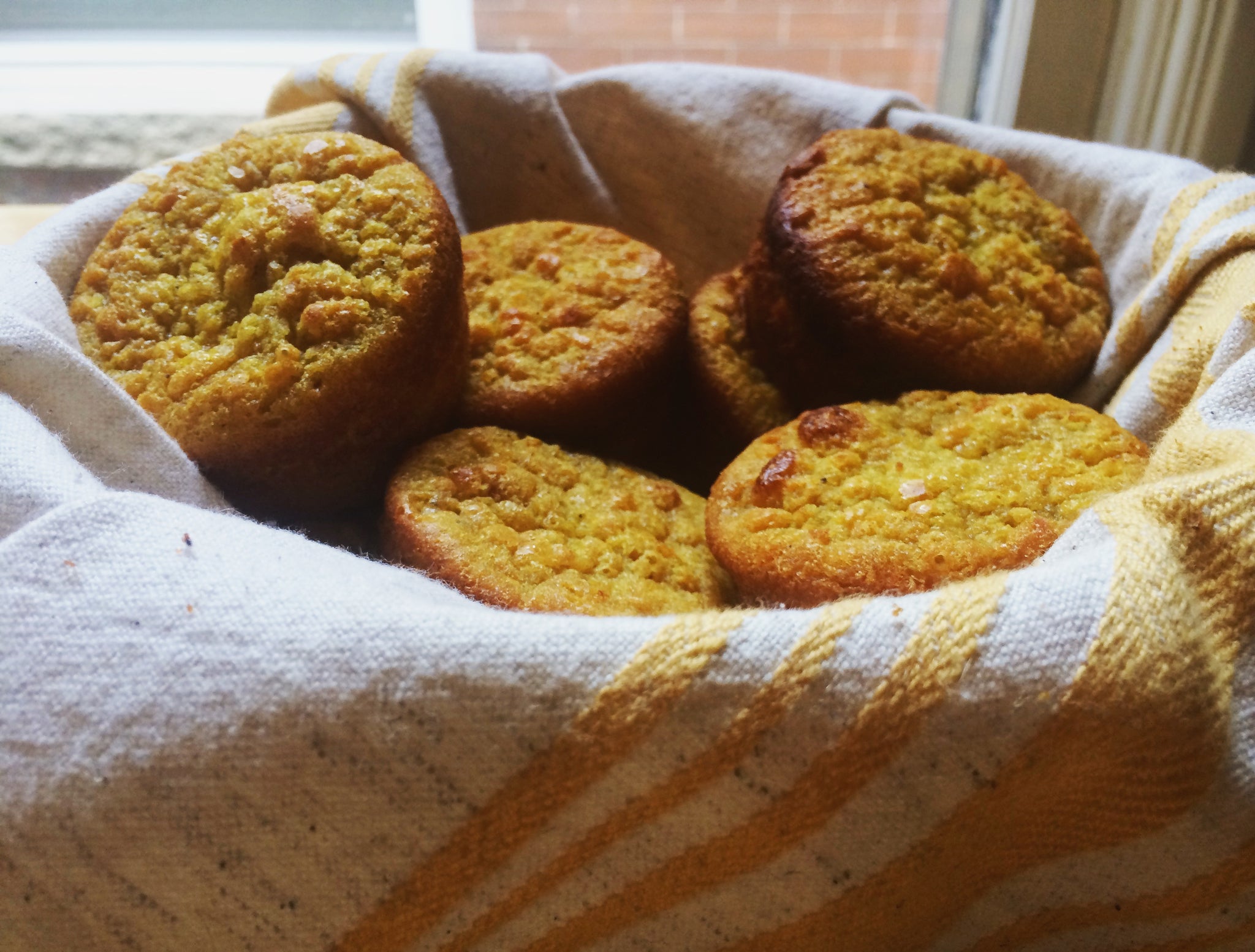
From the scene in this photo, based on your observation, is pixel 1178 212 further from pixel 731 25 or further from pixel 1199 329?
pixel 731 25

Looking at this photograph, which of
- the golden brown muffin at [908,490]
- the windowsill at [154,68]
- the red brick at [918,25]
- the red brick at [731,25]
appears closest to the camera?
the golden brown muffin at [908,490]

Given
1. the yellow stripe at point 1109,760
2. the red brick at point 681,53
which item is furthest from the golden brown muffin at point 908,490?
the red brick at point 681,53

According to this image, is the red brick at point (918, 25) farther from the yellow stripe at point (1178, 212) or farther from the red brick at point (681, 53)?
the yellow stripe at point (1178, 212)

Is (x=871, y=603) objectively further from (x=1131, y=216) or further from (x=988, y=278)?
(x=1131, y=216)

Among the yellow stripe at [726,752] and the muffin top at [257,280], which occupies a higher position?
the muffin top at [257,280]

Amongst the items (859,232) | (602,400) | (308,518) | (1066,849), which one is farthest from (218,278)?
(1066,849)

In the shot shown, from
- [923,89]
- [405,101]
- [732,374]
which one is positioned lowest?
[732,374]

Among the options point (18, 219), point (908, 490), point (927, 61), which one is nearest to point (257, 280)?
point (18, 219)

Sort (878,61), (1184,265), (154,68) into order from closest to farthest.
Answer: (1184,265) → (154,68) → (878,61)
